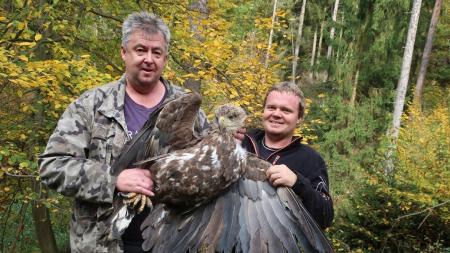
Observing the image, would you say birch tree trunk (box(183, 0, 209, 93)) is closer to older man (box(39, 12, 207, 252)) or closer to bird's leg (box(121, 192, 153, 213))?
older man (box(39, 12, 207, 252))

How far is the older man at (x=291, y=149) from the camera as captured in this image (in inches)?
94.3

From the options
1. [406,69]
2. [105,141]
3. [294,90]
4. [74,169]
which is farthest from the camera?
[406,69]

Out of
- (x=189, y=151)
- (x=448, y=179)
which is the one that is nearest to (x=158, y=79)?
(x=189, y=151)

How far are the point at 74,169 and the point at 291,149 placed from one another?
114 cm

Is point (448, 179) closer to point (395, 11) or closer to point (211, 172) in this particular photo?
point (211, 172)

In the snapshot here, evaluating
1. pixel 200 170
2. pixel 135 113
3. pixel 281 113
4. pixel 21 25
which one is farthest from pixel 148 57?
pixel 21 25

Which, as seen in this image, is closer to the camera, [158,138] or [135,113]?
[158,138]

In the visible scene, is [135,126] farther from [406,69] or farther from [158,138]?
[406,69]

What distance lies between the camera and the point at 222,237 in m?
2.30

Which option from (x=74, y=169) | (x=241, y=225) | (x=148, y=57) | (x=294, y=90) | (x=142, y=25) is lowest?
(x=241, y=225)

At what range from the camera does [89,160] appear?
235 cm

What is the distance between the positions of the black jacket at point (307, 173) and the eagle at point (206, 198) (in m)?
0.06

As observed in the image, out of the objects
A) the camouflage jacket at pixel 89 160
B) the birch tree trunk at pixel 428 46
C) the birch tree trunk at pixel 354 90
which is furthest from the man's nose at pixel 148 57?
the birch tree trunk at pixel 428 46

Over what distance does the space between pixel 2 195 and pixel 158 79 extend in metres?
5.01
